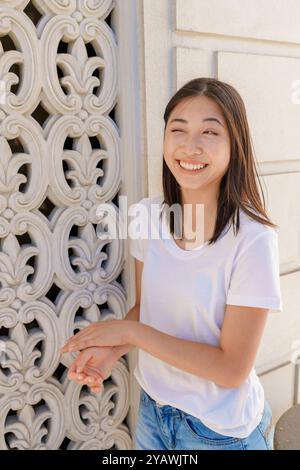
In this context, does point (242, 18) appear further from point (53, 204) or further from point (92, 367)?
point (92, 367)

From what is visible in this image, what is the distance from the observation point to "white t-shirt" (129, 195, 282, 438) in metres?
1.16

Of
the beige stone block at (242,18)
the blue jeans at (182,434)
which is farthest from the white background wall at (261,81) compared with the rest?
the blue jeans at (182,434)

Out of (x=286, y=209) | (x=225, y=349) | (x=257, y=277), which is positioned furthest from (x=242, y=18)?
(x=225, y=349)

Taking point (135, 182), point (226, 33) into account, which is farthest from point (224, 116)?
point (226, 33)

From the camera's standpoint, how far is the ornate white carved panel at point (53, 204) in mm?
1367

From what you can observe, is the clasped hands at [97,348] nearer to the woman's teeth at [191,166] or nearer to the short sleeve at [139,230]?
the short sleeve at [139,230]

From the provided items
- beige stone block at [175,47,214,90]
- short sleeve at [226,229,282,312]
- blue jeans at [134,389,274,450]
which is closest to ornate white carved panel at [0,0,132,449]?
beige stone block at [175,47,214,90]

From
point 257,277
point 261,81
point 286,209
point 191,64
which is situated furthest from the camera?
point 286,209

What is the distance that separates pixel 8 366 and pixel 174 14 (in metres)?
1.25

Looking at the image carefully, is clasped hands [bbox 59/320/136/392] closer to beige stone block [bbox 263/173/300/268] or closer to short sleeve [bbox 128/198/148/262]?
short sleeve [bbox 128/198/148/262]

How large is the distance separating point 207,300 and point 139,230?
0.36 m

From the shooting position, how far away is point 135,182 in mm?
1601

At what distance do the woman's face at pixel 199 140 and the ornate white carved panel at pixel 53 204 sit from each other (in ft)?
1.23

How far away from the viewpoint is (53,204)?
1543mm
